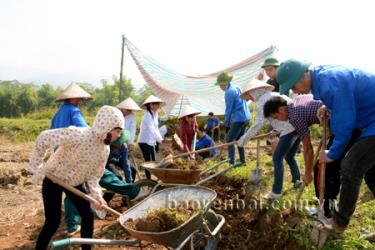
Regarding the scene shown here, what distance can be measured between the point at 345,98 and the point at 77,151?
2.28 meters

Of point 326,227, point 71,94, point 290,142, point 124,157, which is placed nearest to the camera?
point 326,227

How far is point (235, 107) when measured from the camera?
251 inches

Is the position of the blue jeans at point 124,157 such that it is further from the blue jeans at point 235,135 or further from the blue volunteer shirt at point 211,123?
the blue volunteer shirt at point 211,123

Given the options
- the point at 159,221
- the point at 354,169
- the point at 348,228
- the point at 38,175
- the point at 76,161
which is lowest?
the point at 348,228

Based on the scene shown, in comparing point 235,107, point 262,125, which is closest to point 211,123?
point 235,107

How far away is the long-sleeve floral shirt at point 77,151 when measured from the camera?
3119mm

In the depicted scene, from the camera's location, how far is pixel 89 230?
3.41 metres

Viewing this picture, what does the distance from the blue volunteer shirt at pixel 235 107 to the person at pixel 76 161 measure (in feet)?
11.0

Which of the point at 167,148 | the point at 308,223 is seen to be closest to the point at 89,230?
the point at 308,223

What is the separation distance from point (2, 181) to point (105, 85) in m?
23.4

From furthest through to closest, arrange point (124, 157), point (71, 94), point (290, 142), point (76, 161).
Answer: point (124, 157)
point (71, 94)
point (290, 142)
point (76, 161)

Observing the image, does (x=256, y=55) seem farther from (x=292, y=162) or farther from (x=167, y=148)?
(x=292, y=162)

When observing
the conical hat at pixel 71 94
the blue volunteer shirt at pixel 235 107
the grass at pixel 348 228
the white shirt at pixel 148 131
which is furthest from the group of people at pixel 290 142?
the white shirt at pixel 148 131

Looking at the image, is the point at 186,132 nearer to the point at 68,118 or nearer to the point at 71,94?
the point at 71,94
